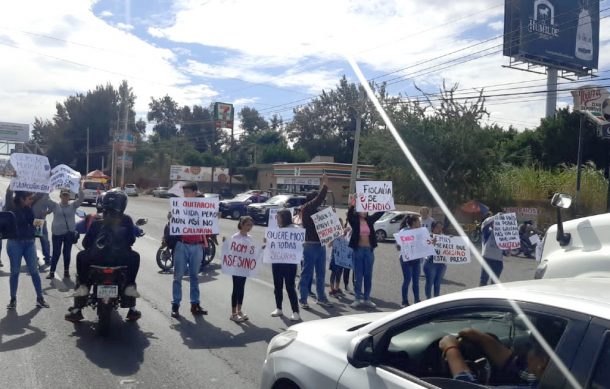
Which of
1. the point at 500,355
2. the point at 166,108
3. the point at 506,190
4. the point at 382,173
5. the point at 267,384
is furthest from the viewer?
the point at 166,108

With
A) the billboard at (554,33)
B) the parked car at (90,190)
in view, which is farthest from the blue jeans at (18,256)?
the billboard at (554,33)

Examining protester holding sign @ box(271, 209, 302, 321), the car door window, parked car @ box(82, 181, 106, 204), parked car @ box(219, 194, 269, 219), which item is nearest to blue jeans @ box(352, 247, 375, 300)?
protester holding sign @ box(271, 209, 302, 321)

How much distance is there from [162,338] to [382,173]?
34.1 meters

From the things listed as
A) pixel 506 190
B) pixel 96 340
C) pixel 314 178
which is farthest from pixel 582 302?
pixel 314 178

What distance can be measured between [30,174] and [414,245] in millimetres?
6352

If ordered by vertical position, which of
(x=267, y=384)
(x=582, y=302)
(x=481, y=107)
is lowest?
(x=267, y=384)

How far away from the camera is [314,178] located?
5591 cm

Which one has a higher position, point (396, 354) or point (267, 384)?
point (396, 354)

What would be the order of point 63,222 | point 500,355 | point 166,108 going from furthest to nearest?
point 166,108 < point 63,222 < point 500,355

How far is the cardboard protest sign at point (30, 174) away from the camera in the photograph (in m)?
10.3

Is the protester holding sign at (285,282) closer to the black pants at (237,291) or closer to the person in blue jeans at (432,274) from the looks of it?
the black pants at (237,291)

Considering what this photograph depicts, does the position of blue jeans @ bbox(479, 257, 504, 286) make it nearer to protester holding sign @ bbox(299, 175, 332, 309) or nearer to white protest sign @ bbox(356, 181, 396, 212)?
white protest sign @ bbox(356, 181, 396, 212)

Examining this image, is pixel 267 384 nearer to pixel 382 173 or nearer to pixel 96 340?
pixel 96 340

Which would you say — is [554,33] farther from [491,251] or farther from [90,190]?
[491,251]
